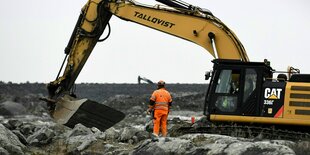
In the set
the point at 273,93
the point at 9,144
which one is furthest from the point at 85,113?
the point at 273,93

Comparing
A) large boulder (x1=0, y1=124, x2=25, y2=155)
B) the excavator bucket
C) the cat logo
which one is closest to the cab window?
the cat logo

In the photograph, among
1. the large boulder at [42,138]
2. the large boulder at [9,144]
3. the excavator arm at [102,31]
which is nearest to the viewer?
the large boulder at [9,144]

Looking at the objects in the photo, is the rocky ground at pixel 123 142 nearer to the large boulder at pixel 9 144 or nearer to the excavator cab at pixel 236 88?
the large boulder at pixel 9 144

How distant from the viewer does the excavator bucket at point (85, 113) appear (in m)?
21.2

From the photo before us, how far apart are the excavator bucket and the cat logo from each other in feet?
13.6

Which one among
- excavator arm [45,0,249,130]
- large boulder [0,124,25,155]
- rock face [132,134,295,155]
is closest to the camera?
rock face [132,134,295,155]

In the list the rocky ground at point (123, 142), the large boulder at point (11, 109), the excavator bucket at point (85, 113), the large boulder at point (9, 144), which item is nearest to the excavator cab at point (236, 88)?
the rocky ground at point (123, 142)

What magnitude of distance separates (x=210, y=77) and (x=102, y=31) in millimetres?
4008

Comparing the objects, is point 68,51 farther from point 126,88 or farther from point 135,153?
point 126,88

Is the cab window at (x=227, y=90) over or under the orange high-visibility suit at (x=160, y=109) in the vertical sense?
over

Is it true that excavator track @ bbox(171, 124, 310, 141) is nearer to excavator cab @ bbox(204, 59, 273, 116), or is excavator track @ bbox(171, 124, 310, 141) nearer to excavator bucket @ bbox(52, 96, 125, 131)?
excavator cab @ bbox(204, 59, 273, 116)

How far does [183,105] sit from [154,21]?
19.3 metres

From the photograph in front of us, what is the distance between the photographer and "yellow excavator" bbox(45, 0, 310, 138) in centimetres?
1906

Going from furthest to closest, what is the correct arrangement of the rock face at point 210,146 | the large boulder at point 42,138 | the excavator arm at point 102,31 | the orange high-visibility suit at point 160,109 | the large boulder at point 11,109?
the large boulder at point 11,109
the excavator arm at point 102,31
the large boulder at point 42,138
the orange high-visibility suit at point 160,109
the rock face at point 210,146
